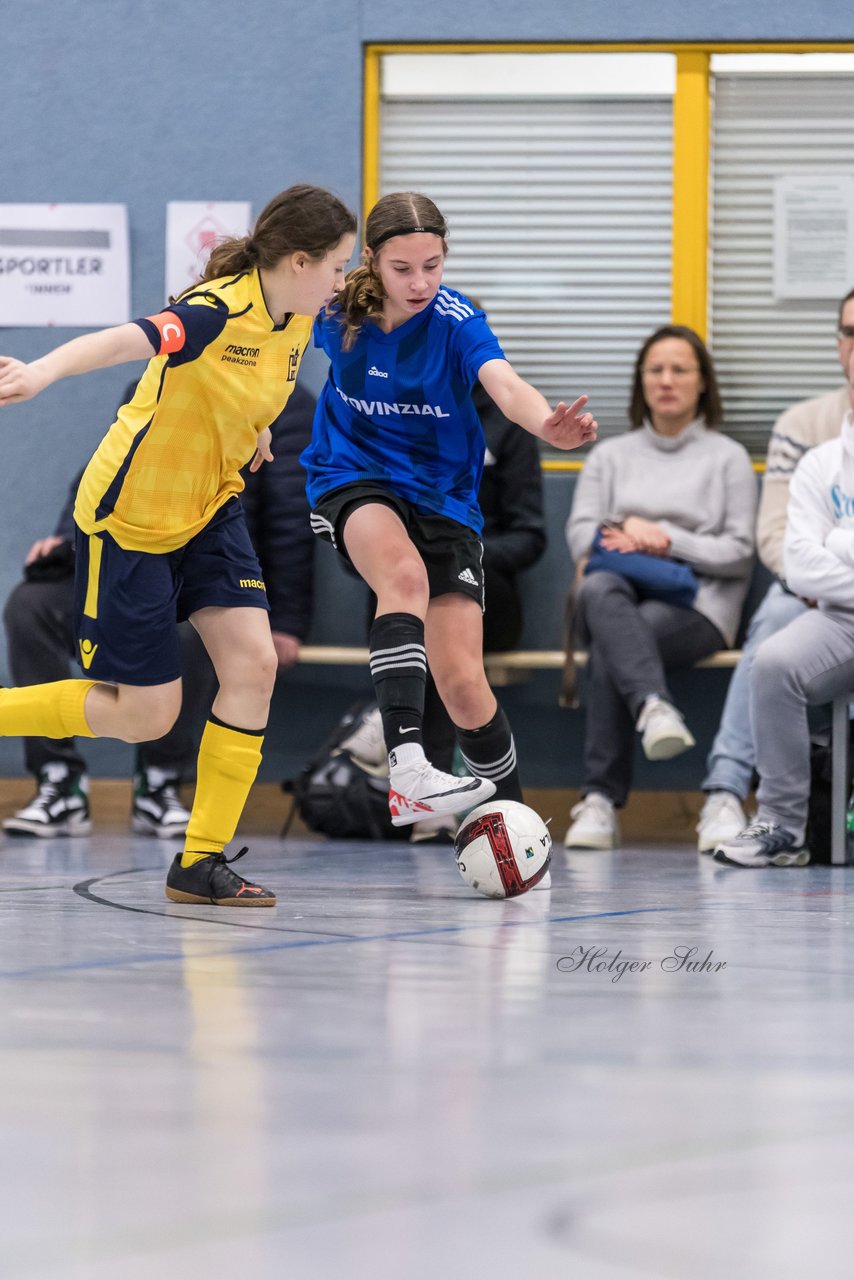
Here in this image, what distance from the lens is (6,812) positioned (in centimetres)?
610

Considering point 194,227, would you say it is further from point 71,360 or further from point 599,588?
point 71,360

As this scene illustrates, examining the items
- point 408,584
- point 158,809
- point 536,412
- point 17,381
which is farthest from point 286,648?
point 17,381

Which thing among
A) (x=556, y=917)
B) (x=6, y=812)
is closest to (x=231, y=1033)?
(x=556, y=917)

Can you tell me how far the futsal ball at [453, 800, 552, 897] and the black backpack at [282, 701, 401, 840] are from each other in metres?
1.72

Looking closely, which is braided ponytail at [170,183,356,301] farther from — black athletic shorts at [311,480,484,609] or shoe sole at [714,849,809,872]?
shoe sole at [714,849,809,872]

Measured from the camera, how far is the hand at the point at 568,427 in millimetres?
3199

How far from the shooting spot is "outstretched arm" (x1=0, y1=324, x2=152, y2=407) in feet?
9.01

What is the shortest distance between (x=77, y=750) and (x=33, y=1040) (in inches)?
157

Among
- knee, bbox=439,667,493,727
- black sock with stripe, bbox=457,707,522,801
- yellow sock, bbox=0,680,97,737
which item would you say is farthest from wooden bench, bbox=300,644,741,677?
yellow sock, bbox=0,680,97,737

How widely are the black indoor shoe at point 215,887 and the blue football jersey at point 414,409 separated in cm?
97

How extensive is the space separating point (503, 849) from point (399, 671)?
435 mm

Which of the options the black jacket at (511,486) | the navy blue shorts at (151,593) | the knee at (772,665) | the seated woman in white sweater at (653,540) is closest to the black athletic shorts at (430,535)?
the navy blue shorts at (151,593)
